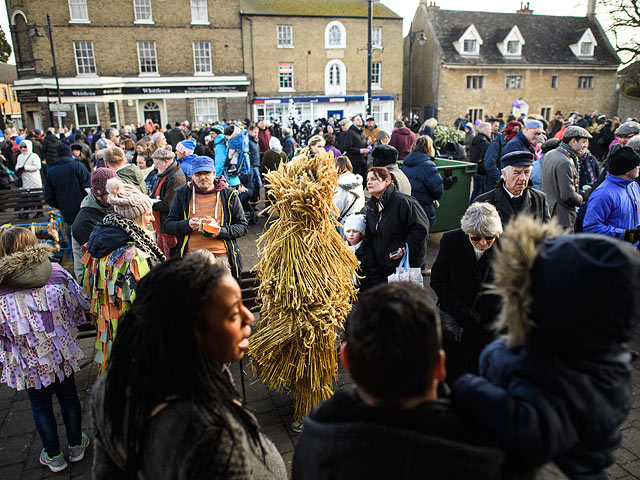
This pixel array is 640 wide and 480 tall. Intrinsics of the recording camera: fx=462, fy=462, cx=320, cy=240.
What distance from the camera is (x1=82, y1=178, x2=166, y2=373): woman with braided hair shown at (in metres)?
3.12

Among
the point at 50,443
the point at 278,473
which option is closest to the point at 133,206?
the point at 50,443

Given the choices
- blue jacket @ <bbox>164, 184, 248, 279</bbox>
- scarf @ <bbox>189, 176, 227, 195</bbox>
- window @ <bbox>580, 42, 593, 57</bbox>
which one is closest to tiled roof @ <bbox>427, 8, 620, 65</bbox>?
window @ <bbox>580, 42, 593, 57</bbox>

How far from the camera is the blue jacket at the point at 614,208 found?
440 centimetres

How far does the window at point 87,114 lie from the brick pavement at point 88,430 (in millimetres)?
30266

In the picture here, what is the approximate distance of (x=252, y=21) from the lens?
3189 cm

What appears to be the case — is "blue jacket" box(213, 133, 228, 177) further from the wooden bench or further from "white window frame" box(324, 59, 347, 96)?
"white window frame" box(324, 59, 347, 96)

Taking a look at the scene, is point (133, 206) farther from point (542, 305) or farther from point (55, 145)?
point (55, 145)

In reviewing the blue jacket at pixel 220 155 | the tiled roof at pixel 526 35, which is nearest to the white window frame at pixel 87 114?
the blue jacket at pixel 220 155

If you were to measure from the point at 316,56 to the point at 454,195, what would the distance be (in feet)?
93.8

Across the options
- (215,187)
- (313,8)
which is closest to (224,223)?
(215,187)

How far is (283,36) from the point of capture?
1294 inches

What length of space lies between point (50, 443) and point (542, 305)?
333 centimetres

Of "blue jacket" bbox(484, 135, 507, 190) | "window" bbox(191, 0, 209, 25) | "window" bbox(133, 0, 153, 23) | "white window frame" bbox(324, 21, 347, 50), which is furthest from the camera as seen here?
"white window frame" bbox(324, 21, 347, 50)

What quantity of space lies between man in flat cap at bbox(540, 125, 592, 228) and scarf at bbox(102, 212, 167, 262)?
4.63m
